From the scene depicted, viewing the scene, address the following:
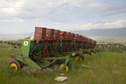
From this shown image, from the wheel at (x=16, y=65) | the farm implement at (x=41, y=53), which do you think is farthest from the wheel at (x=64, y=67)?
the wheel at (x=16, y=65)

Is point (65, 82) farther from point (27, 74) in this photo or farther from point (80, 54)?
point (80, 54)

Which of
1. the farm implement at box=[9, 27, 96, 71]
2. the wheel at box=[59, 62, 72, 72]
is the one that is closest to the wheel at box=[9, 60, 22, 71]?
the farm implement at box=[9, 27, 96, 71]

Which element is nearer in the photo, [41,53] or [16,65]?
[16,65]

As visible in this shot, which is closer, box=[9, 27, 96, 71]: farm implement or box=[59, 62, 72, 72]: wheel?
box=[9, 27, 96, 71]: farm implement

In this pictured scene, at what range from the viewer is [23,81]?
1027 centimetres

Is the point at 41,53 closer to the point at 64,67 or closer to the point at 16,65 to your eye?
the point at 64,67

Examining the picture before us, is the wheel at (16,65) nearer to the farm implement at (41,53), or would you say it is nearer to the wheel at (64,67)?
the farm implement at (41,53)

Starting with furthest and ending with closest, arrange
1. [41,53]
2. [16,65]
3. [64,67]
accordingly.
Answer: [41,53], [64,67], [16,65]

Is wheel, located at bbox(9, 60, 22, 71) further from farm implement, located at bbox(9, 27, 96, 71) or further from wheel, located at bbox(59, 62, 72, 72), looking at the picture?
wheel, located at bbox(59, 62, 72, 72)

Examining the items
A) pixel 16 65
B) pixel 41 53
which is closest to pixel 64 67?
Result: pixel 41 53

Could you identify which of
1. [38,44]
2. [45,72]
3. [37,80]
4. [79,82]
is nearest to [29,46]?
[38,44]

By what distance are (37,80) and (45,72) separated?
5.88 ft

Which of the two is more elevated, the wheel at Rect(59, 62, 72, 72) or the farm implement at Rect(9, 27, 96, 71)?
the farm implement at Rect(9, 27, 96, 71)

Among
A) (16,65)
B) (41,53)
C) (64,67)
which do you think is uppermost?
(41,53)
